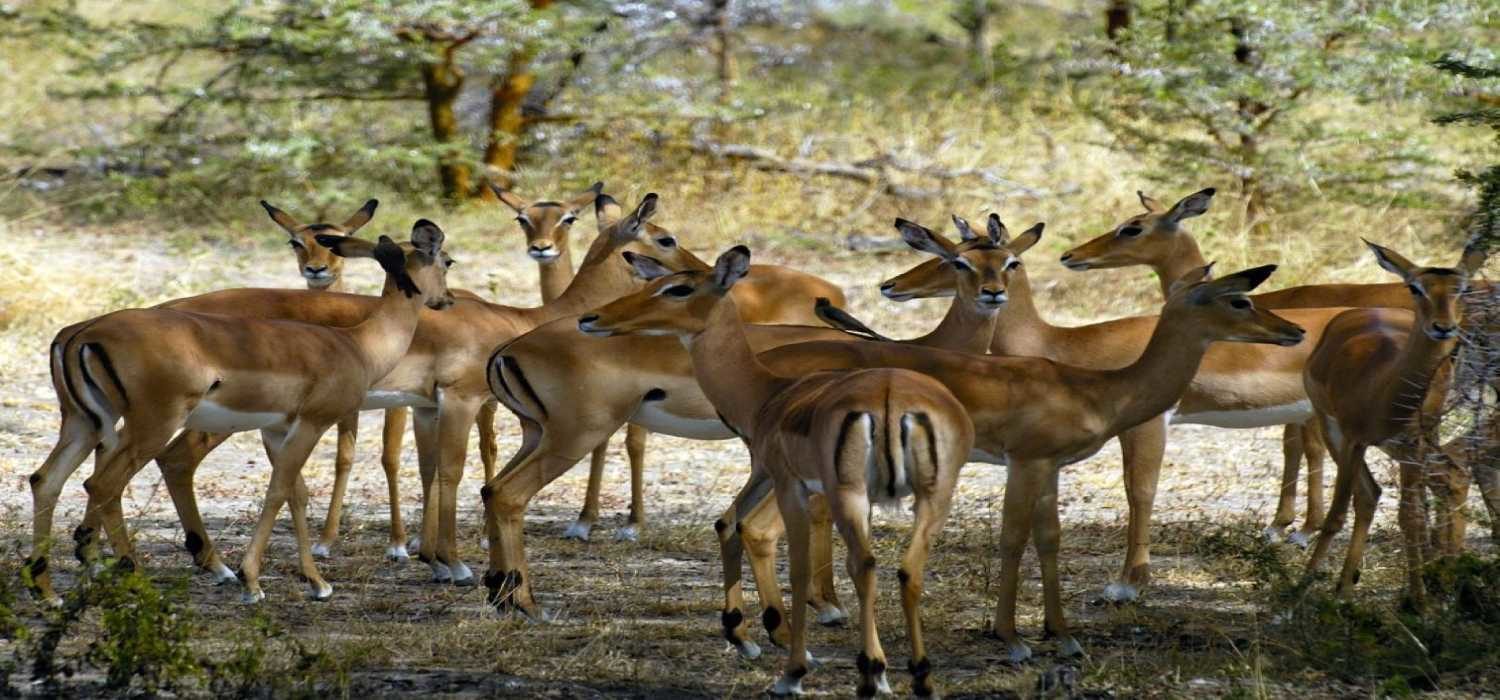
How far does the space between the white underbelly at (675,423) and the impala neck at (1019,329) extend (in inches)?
49.5

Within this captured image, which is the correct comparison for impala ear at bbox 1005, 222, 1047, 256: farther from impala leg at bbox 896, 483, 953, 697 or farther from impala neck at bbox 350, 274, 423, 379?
impala leg at bbox 896, 483, 953, 697

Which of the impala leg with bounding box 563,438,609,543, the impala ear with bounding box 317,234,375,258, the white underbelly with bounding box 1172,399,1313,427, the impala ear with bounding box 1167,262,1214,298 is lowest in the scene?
the impala leg with bounding box 563,438,609,543

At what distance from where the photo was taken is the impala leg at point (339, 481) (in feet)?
26.0

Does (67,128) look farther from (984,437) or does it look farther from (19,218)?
(984,437)

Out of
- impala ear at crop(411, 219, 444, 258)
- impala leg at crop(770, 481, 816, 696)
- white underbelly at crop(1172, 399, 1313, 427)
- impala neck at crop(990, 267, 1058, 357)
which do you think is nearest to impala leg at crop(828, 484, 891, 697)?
impala leg at crop(770, 481, 816, 696)

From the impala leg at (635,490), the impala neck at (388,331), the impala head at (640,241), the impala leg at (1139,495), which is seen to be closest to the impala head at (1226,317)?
the impala leg at (1139,495)

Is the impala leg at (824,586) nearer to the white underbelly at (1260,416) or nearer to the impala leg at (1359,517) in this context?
the impala leg at (1359,517)

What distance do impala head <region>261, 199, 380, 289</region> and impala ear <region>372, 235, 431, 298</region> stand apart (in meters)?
1.69

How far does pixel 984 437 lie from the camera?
611 centimetres

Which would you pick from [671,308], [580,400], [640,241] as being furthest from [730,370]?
[640,241]

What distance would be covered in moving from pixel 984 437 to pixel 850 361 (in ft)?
2.45

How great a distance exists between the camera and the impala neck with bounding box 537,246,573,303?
937cm

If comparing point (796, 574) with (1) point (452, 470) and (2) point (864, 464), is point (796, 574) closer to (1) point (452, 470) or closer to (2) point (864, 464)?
(2) point (864, 464)

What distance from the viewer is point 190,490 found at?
289 inches
